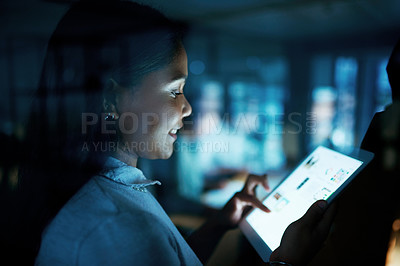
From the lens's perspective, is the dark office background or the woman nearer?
the woman

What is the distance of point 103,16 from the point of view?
1.88 ft

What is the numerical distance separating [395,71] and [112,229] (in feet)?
2.02

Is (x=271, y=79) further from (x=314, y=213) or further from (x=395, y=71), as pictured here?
(x=314, y=213)

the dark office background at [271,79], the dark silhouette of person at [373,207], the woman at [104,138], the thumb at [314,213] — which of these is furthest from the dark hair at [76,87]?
the dark office background at [271,79]

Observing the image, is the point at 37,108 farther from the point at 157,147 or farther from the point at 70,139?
the point at 157,147

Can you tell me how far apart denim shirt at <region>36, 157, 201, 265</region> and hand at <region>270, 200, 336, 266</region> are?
0.55 feet

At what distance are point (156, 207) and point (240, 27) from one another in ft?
11.8

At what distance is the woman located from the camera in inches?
18.0

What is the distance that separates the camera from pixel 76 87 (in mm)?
525

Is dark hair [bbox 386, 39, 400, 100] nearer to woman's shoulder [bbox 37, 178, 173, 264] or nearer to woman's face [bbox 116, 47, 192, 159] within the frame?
woman's face [bbox 116, 47, 192, 159]

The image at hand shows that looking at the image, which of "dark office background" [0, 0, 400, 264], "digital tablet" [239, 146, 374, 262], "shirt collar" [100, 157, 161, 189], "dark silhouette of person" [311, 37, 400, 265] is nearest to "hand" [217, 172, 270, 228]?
"digital tablet" [239, 146, 374, 262]

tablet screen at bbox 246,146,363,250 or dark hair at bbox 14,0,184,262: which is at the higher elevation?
dark hair at bbox 14,0,184,262

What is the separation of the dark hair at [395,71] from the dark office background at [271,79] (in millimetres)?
860

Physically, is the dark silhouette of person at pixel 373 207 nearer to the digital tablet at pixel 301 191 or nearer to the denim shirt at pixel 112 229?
the digital tablet at pixel 301 191
